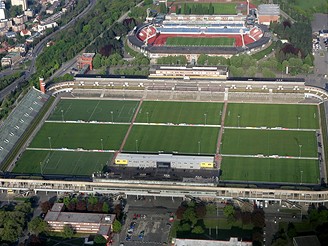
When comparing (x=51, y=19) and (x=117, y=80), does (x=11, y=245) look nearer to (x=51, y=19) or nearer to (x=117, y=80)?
(x=117, y=80)

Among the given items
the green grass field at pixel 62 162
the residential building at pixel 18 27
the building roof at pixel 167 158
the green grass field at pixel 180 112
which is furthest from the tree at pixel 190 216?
the residential building at pixel 18 27

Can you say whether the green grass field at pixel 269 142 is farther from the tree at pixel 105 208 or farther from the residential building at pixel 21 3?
the residential building at pixel 21 3

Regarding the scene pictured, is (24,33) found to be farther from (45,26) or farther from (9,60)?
(9,60)

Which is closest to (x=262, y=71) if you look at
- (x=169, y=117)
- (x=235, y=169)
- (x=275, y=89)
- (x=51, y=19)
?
(x=275, y=89)

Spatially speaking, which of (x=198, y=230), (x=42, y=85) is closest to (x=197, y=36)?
(x=42, y=85)

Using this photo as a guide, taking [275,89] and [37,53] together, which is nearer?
[275,89]
